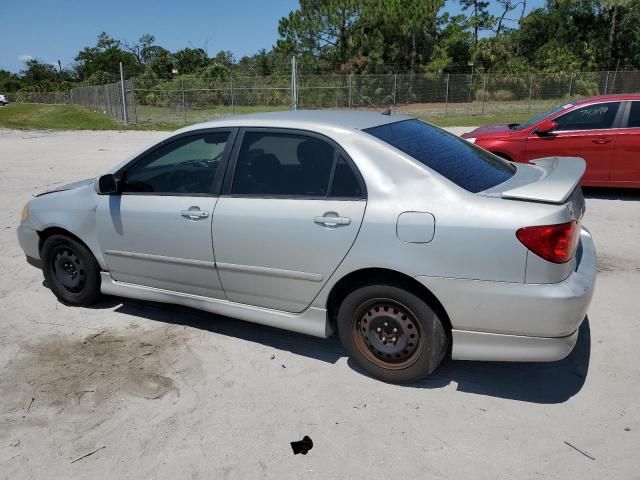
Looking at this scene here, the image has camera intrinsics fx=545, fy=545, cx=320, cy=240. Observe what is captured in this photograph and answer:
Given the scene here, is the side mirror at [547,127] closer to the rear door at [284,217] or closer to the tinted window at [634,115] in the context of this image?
the tinted window at [634,115]

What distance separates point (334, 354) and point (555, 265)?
163 centimetres

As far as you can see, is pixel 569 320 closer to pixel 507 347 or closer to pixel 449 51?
pixel 507 347

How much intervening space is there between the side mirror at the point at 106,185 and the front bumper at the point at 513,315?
2.43 meters

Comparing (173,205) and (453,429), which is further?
(173,205)

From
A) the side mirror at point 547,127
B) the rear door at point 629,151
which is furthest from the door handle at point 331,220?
the rear door at point 629,151

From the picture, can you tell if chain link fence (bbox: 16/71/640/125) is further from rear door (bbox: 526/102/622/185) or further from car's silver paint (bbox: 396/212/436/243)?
car's silver paint (bbox: 396/212/436/243)

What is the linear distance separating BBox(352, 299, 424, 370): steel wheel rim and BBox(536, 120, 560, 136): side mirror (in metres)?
5.93

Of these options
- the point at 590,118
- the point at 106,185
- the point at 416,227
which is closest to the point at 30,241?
the point at 106,185

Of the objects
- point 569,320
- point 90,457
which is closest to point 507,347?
point 569,320

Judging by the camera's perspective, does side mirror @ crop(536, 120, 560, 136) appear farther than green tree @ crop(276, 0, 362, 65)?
No

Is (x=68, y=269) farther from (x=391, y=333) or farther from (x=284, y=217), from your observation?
(x=391, y=333)

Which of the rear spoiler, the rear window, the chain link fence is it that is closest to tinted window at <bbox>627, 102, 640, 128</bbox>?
the rear spoiler

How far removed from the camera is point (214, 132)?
390 centimetres

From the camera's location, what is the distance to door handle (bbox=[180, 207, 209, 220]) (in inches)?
147
